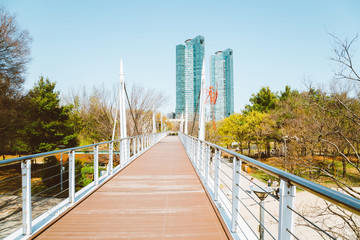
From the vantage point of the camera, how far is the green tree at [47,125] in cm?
2245

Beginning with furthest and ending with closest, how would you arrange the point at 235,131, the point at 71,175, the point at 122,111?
the point at 235,131, the point at 122,111, the point at 71,175

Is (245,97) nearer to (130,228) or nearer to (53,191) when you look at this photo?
(53,191)

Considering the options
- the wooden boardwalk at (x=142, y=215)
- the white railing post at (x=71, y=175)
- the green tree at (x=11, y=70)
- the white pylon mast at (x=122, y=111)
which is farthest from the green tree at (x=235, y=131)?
the white railing post at (x=71, y=175)

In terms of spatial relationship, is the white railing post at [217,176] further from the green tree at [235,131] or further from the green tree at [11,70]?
the green tree at [235,131]

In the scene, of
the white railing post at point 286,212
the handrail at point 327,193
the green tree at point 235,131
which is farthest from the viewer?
the green tree at point 235,131

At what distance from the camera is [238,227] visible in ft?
8.20

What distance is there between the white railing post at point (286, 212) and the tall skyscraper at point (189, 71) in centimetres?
9009

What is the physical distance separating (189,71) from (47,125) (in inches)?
3195

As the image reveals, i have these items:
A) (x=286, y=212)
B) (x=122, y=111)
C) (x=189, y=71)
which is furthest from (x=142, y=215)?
(x=189, y=71)

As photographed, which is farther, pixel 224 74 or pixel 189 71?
pixel 224 74

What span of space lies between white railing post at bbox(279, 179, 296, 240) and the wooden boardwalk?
1144mm

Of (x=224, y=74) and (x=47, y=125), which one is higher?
(x=224, y=74)

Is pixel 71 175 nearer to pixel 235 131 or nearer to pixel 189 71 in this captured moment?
pixel 235 131

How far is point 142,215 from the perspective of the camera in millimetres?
3141
